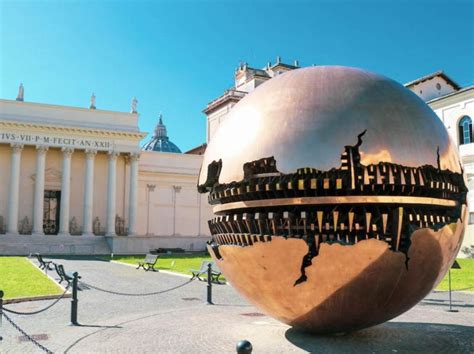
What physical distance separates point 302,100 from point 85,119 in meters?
51.8

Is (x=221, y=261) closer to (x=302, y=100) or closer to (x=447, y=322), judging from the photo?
(x=302, y=100)

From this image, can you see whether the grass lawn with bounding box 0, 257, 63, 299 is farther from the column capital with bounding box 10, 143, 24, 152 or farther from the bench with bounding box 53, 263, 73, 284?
the column capital with bounding box 10, 143, 24, 152

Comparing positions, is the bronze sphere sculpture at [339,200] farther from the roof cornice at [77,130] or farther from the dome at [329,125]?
the roof cornice at [77,130]

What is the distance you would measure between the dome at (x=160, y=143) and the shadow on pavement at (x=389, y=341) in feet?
293

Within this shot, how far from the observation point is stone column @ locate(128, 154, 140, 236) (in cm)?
5438

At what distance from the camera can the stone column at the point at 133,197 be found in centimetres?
5438

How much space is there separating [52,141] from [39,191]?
214 inches

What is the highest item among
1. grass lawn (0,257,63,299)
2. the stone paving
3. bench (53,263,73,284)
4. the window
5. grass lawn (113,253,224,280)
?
the window

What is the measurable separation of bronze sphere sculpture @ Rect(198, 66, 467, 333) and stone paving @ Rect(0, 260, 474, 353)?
3.01ft

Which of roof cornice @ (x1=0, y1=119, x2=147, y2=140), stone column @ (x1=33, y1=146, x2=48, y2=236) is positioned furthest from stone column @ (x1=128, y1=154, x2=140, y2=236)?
stone column @ (x1=33, y1=146, x2=48, y2=236)

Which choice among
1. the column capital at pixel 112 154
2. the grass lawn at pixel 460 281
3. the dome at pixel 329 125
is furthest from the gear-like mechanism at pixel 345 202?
the column capital at pixel 112 154

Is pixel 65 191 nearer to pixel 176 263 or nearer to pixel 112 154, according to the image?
pixel 112 154

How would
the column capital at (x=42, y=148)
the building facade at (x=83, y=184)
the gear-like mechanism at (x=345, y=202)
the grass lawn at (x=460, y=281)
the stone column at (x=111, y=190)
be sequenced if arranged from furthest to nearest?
the stone column at (x=111, y=190), the column capital at (x=42, y=148), the building facade at (x=83, y=184), the grass lawn at (x=460, y=281), the gear-like mechanism at (x=345, y=202)

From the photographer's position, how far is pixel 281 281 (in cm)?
633
